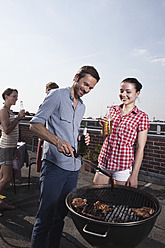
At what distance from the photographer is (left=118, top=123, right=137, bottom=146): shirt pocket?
2.56m

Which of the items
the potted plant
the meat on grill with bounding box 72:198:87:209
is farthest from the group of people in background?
the potted plant

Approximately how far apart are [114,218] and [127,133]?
110 cm

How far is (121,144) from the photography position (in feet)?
8.48

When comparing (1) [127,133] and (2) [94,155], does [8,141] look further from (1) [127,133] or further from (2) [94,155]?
(2) [94,155]

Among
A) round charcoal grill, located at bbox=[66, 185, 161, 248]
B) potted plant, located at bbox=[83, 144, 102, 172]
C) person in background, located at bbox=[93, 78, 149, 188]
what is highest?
person in background, located at bbox=[93, 78, 149, 188]

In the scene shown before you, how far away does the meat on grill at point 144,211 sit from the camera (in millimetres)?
1753

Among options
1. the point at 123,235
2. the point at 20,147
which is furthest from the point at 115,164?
the point at 20,147

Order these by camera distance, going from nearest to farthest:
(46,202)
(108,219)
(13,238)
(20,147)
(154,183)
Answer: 1. (108,219)
2. (46,202)
3. (13,238)
4. (20,147)
5. (154,183)

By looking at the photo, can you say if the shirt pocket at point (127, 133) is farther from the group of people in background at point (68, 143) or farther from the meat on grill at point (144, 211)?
the meat on grill at point (144, 211)

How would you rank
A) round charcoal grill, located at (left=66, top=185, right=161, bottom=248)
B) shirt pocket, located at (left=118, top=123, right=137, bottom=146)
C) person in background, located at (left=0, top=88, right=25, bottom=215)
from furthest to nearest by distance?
person in background, located at (left=0, top=88, right=25, bottom=215), shirt pocket, located at (left=118, top=123, right=137, bottom=146), round charcoal grill, located at (left=66, top=185, right=161, bottom=248)

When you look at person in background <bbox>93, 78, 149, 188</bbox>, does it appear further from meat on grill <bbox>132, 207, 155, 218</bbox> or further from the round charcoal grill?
meat on grill <bbox>132, 207, 155, 218</bbox>

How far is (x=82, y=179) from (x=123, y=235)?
4.51 m

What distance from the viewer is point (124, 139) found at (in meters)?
2.59

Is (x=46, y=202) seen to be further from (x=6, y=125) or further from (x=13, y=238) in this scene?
(x=6, y=125)
